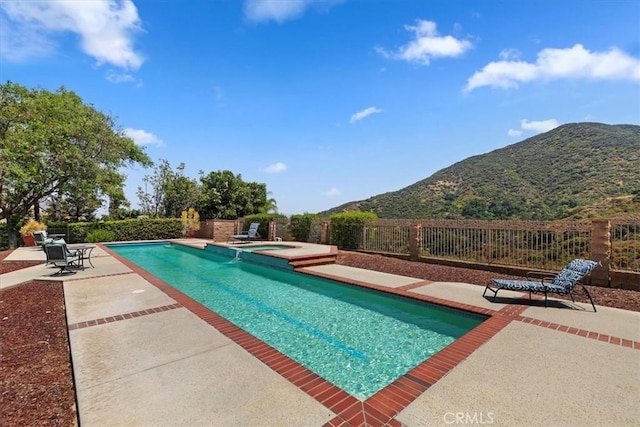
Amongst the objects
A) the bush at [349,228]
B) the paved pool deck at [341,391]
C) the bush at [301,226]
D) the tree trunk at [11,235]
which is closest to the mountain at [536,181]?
the bush at [301,226]

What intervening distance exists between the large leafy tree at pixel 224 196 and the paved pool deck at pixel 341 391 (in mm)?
18449

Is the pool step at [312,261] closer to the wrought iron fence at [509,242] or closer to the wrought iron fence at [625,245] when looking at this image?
the wrought iron fence at [509,242]

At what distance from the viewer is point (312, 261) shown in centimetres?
1009

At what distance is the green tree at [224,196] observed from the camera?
75.0 feet

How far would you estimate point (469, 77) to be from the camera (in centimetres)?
1091

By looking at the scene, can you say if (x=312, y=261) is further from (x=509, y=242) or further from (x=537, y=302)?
(x=537, y=302)

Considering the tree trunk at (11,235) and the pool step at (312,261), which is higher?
the tree trunk at (11,235)

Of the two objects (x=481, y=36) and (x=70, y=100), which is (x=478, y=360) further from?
(x=70, y=100)

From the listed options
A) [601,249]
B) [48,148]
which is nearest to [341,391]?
[601,249]

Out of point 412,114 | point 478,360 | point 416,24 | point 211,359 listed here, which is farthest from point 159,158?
point 478,360

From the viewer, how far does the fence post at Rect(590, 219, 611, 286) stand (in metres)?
6.48

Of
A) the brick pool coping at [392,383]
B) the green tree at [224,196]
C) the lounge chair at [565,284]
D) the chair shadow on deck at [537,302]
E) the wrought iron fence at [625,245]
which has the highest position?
the green tree at [224,196]

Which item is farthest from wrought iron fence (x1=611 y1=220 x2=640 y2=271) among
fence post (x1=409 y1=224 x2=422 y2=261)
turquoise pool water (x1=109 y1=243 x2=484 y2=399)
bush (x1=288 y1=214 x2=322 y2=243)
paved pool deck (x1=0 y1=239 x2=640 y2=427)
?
bush (x1=288 y1=214 x2=322 y2=243)

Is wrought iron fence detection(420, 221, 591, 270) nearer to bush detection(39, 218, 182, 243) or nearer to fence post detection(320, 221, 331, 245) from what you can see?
fence post detection(320, 221, 331, 245)
